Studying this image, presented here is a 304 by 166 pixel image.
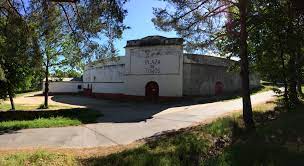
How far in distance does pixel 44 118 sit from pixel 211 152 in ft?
41.6

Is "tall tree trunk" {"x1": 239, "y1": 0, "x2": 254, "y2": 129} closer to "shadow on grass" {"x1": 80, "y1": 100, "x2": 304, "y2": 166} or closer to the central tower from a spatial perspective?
"shadow on grass" {"x1": 80, "y1": 100, "x2": 304, "y2": 166}

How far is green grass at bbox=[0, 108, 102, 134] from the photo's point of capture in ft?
62.0

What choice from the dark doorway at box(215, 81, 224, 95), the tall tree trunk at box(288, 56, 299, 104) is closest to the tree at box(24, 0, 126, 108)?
the tall tree trunk at box(288, 56, 299, 104)

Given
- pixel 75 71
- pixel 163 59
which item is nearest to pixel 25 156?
pixel 75 71

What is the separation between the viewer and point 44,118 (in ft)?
70.5

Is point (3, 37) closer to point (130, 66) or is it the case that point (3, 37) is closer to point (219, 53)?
point (219, 53)

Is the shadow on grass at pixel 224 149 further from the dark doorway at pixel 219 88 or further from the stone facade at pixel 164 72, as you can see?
the dark doorway at pixel 219 88

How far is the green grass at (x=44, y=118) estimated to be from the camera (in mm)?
18906

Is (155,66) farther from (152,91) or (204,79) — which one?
(204,79)

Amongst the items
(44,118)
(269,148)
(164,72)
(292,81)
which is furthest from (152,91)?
(269,148)

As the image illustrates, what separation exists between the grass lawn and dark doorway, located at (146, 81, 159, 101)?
1952cm

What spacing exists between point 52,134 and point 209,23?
27.3ft

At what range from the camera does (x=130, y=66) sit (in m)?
35.4

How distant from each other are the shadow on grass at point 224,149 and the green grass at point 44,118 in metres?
6.89
